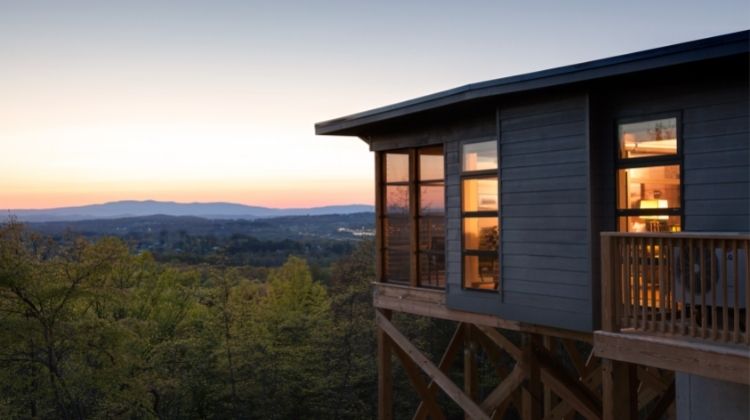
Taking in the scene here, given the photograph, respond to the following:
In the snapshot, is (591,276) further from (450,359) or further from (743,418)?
(450,359)

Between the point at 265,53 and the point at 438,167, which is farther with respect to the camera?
the point at 265,53

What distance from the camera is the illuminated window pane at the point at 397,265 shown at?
1067cm

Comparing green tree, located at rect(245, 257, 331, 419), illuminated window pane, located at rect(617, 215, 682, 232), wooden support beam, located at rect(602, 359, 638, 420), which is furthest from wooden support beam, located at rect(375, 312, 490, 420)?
green tree, located at rect(245, 257, 331, 419)

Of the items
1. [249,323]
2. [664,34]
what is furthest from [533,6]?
[249,323]

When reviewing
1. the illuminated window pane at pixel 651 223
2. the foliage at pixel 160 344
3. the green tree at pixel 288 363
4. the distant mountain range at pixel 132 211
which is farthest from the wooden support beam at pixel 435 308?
the distant mountain range at pixel 132 211

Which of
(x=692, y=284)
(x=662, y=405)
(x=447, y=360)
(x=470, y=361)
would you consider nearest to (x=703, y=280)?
(x=692, y=284)

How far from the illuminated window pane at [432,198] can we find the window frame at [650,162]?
107 inches

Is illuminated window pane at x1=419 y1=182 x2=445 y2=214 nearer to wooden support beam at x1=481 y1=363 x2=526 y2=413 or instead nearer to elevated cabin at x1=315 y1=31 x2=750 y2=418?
elevated cabin at x1=315 y1=31 x2=750 y2=418

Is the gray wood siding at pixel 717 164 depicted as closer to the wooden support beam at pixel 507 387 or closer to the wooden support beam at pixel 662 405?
the wooden support beam at pixel 662 405

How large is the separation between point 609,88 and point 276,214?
115 meters

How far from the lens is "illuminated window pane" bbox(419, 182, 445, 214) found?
9.75 meters

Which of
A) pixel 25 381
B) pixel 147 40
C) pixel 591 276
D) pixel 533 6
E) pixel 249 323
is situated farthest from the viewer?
pixel 249 323

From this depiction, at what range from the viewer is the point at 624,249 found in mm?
6266

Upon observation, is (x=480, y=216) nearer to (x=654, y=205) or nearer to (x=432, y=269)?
(x=432, y=269)
